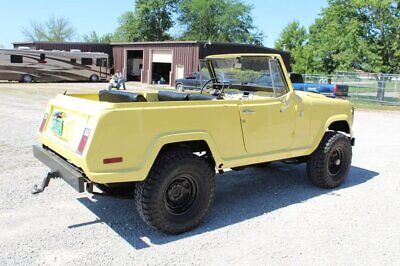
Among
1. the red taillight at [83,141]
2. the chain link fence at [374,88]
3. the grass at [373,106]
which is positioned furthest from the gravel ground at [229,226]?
the chain link fence at [374,88]

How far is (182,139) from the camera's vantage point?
162 inches

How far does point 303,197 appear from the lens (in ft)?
18.2

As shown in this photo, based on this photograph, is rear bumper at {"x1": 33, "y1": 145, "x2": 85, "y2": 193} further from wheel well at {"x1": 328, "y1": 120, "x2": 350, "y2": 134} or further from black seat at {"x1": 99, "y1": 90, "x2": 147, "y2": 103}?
wheel well at {"x1": 328, "y1": 120, "x2": 350, "y2": 134}

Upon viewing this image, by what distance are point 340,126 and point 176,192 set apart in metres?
3.25

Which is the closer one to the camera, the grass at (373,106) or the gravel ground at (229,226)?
the gravel ground at (229,226)

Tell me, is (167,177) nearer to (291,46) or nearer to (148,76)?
(148,76)

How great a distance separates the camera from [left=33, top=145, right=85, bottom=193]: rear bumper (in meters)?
3.77

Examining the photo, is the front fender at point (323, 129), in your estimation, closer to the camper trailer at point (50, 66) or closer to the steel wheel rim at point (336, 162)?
the steel wheel rim at point (336, 162)

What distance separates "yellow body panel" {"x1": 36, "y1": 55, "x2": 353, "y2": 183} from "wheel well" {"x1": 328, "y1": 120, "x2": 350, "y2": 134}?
1.60ft

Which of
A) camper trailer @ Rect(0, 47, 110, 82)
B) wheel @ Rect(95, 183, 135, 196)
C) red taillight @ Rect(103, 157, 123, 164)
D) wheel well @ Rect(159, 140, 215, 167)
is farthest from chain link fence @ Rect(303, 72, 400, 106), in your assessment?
red taillight @ Rect(103, 157, 123, 164)

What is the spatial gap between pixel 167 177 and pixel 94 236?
947 mm

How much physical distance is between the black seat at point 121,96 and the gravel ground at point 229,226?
1.29m

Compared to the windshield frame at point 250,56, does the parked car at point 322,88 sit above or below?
below

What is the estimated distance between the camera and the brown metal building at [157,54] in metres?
32.0
